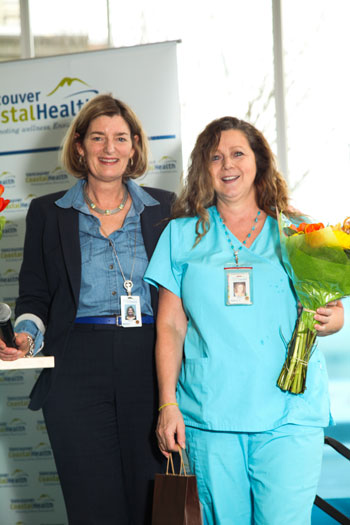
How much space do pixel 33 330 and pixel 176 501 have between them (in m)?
0.74

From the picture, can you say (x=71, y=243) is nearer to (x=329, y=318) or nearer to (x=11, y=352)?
(x=11, y=352)

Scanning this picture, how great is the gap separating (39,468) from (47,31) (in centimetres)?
293

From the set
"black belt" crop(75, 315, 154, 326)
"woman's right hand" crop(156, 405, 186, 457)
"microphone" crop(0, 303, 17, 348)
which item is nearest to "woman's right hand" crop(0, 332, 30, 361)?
"microphone" crop(0, 303, 17, 348)

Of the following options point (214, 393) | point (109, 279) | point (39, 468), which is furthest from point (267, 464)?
point (39, 468)

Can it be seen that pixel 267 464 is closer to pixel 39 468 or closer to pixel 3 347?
pixel 3 347

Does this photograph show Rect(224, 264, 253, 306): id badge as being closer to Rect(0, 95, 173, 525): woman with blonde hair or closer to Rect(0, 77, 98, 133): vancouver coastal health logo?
Rect(0, 95, 173, 525): woman with blonde hair

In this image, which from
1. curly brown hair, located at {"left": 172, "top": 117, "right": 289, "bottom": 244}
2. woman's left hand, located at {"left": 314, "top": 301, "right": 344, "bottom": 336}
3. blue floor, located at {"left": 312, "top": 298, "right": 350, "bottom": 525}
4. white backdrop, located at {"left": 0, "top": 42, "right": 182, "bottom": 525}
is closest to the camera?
woman's left hand, located at {"left": 314, "top": 301, "right": 344, "bottom": 336}

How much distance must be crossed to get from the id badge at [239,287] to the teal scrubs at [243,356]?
16 millimetres

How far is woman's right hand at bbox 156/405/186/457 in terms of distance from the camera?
1911 mm

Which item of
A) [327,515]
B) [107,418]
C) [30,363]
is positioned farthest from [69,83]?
[327,515]

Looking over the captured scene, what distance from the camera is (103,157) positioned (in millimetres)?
2346

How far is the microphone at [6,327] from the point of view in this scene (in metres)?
1.65

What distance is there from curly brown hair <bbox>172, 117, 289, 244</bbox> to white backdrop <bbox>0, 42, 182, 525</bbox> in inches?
49.8

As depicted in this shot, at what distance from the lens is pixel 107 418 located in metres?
2.19
